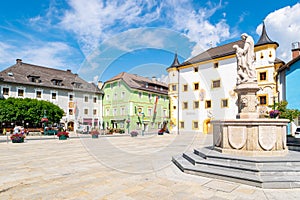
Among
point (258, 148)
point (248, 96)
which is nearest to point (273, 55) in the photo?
point (248, 96)

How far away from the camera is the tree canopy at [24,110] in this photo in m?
33.7

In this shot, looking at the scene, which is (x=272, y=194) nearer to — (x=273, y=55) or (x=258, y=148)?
(x=258, y=148)

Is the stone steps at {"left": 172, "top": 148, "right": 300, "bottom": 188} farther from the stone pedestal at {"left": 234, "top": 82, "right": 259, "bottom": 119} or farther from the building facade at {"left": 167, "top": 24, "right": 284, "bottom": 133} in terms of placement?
the building facade at {"left": 167, "top": 24, "right": 284, "bottom": 133}

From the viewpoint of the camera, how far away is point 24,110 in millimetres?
35219

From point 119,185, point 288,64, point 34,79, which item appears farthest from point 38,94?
point 288,64

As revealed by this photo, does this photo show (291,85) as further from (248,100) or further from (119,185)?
(119,185)

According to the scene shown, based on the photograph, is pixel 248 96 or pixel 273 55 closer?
pixel 248 96

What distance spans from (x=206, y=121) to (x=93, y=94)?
27.4 m

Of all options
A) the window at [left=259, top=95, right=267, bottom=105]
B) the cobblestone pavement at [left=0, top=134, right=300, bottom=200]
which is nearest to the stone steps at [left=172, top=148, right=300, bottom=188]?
the cobblestone pavement at [left=0, top=134, right=300, bottom=200]

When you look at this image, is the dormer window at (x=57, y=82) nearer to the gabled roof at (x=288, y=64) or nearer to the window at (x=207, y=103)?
the window at (x=207, y=103)

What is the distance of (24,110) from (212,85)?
31664mm

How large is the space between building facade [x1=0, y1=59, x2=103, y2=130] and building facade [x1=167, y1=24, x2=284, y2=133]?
63.4 feet

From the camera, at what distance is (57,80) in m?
45.8

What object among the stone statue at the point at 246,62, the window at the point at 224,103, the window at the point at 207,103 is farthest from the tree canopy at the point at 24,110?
the stone statue at the point at 246,62
